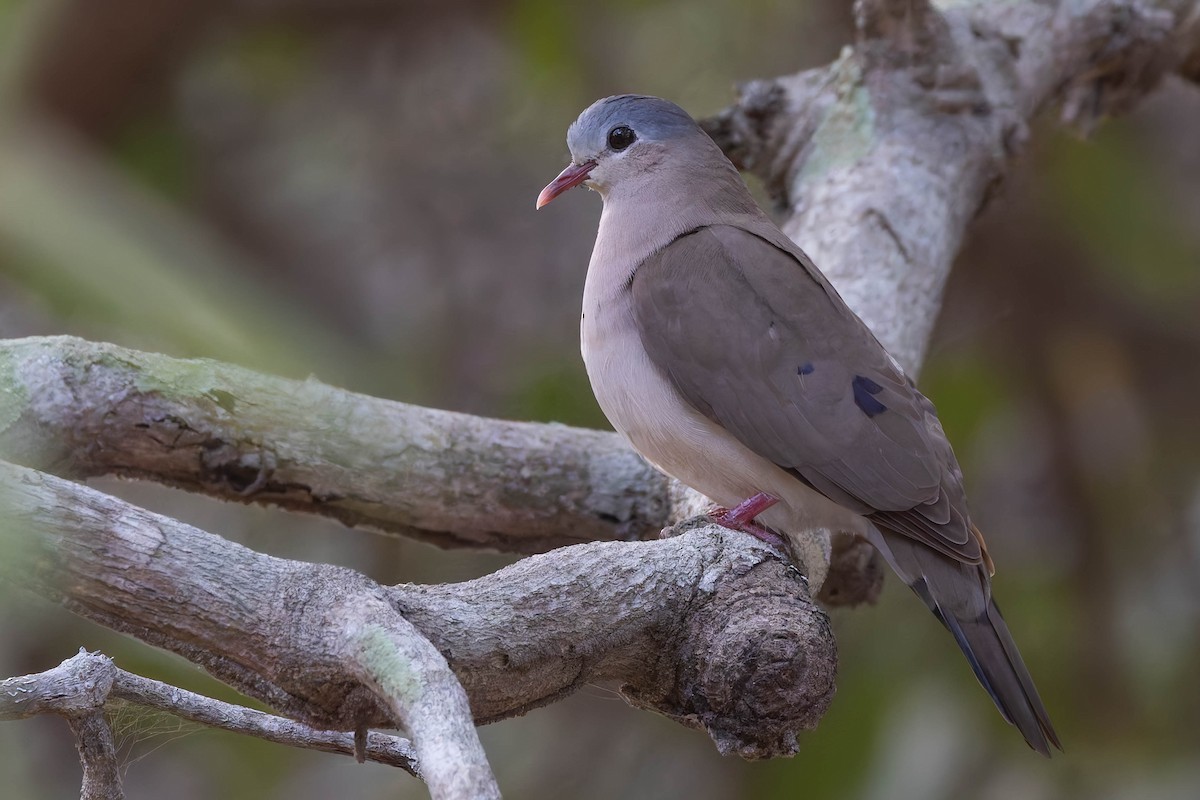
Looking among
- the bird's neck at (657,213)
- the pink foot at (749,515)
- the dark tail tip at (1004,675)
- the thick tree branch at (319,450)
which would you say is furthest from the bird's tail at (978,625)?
the bird's neck at (657,213)

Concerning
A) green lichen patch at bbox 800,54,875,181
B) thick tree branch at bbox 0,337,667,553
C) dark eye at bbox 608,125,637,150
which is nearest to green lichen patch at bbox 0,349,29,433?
thick tree branch at bbox 0,337,667,553

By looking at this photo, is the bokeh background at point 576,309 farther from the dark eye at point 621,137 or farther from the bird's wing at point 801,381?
the bird's wing at point 801,381

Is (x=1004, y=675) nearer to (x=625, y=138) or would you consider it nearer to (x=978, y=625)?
(x=978, y=625)

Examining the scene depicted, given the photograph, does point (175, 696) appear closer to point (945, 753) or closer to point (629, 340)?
point (629, 340)

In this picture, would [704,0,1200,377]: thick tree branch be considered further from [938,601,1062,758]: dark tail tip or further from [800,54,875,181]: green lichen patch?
[938,601,1062,758]: dark tail tip

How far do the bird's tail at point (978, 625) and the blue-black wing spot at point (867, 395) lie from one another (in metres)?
0.25

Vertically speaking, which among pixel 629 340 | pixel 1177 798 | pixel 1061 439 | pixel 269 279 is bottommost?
pixel 1177 798

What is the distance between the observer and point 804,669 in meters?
2.15

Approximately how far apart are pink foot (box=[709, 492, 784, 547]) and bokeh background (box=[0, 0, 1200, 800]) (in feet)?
3.89

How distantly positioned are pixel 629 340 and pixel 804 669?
0.97 metres

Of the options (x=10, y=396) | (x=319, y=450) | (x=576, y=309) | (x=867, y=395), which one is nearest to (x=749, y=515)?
(x=867, y=395)

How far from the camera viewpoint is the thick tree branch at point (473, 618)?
1.77 metres

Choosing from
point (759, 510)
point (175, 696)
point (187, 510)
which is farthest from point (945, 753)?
point (175, 696)

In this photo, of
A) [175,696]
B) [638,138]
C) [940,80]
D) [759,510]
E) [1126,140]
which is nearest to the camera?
[175,696]
